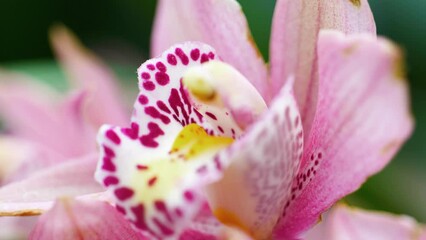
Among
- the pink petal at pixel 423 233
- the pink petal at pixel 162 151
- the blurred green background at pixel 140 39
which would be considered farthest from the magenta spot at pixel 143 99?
the blurred green background at pixel 140 39

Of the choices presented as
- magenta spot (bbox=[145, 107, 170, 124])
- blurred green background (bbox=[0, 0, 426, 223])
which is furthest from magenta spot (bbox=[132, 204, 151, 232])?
blurred green background (bbox=[0, 0, 426, 223])

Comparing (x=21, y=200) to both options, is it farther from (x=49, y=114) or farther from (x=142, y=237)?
(x=49, y=114)

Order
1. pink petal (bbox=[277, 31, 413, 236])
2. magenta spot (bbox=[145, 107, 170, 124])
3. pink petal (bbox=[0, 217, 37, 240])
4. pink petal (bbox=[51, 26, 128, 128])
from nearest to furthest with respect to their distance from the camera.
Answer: pink petal (bbox=[277, 31, 413, 236]), magenta spot (bbox=[145, 107, 170, 124]), pink petal (bbox=[0, 217, 37, 240]), pink petal (bbox=[51, 26, 128, 128])

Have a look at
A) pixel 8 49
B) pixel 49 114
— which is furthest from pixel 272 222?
pixel 8 49

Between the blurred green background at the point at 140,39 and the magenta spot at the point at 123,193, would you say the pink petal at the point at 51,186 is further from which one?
the blurred green background at the point at 140,39

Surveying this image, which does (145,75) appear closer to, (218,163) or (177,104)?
(177,104)

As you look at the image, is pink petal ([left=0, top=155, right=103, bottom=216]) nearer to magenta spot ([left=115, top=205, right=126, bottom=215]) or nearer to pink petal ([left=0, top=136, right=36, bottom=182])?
magenta spot ([left=115, top=205, right=126, bottom=215])

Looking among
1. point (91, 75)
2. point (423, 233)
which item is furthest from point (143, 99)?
point (91, 75)
